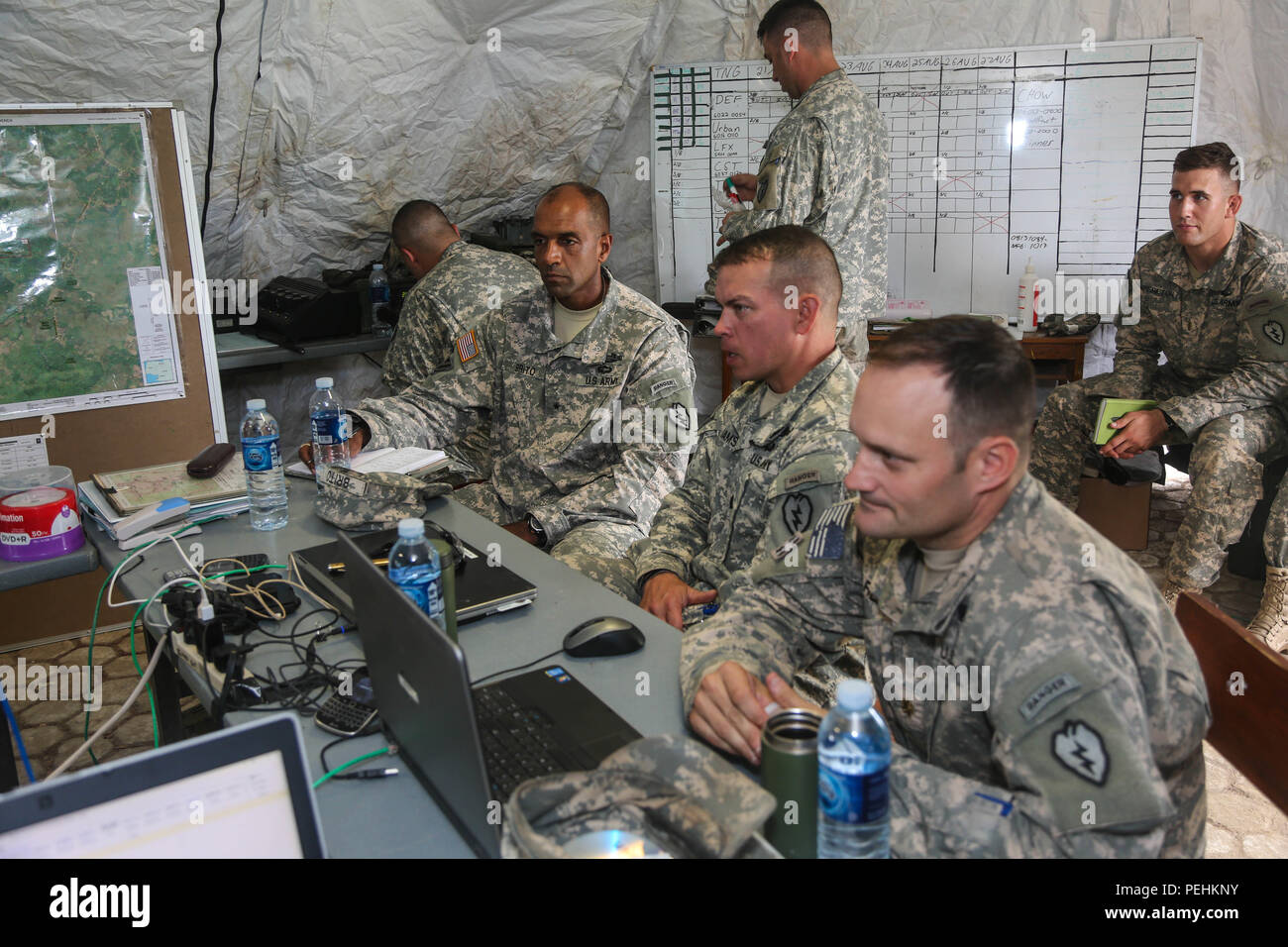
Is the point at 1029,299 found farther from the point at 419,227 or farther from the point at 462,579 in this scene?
the point at 462,579

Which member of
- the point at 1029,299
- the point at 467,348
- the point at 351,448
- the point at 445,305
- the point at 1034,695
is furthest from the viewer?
the point at 1029,299

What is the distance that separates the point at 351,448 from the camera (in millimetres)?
2330

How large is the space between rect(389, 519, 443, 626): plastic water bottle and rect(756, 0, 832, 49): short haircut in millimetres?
2771

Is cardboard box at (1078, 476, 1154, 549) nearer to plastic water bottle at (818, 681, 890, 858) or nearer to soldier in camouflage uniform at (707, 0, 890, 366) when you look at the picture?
soldier in camouflage uniform at (707, 0, 890, 366)

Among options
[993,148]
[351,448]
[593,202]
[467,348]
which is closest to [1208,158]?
[993,148]

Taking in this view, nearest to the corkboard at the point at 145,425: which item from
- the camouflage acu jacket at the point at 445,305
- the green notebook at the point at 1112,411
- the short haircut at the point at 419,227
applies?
the camouflage acu jacket at the point at 445,305

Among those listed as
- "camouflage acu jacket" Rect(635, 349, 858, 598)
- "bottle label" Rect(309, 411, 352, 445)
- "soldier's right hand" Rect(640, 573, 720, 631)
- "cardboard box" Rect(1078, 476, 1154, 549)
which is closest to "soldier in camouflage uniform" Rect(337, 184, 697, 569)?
"bottle label" Rect(309, 411, 352, 445)

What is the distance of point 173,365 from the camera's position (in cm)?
302

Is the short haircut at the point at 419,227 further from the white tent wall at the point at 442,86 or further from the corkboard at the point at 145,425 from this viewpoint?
the corkboard at the point at 145,425

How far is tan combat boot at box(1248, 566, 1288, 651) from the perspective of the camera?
296 centimetres

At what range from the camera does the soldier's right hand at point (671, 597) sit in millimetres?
1832

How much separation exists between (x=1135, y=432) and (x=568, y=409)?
1964 millimetres

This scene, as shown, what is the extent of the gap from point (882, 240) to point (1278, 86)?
176cm

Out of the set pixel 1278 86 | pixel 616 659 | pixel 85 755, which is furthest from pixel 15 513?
pixel 1278 86
